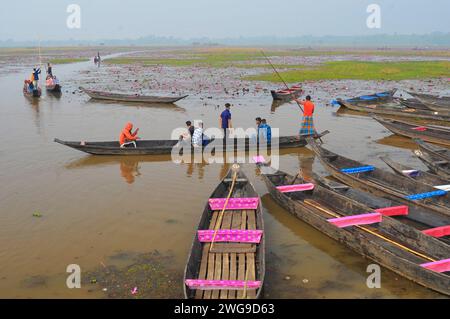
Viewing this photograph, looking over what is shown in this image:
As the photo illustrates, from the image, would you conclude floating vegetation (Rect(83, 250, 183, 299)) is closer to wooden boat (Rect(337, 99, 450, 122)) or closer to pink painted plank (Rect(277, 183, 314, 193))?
pink painted plank (Rect(277, 183, 314, 193))

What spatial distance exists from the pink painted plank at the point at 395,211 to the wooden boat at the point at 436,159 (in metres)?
3.17

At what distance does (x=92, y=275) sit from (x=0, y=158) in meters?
9.21

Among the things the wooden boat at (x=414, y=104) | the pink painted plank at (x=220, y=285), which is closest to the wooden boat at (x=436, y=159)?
the pink painted plank at (x=220, y=285)

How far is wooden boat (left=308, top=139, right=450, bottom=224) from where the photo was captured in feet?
30.6

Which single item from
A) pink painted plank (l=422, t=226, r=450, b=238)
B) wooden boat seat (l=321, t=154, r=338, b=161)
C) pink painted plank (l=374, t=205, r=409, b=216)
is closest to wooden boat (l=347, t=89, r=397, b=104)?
wooden boat seat (l=321, t=154, r=338, b=161)

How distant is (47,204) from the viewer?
10.7 metres

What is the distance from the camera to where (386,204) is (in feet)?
31.2

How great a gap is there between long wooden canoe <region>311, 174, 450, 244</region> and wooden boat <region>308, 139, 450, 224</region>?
4.4 inches

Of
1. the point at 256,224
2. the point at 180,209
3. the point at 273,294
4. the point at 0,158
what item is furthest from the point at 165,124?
the point at 273,294

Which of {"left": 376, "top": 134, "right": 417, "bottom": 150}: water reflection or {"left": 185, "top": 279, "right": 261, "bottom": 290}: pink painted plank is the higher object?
{"left": 376, "top": 134, "right": 417, "bottom": 150}: water reflection

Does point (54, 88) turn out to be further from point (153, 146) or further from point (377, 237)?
point (377, 237)

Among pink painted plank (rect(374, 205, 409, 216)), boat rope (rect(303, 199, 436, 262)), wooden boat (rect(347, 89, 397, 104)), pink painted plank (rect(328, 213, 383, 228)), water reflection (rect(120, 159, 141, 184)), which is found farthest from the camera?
wooden boat (rect(347, 89, 397, 104))

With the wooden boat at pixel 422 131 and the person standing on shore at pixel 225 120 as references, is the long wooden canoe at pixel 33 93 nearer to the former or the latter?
the person standing on shore at pixel 225 120

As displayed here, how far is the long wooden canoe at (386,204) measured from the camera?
8.78 meters
